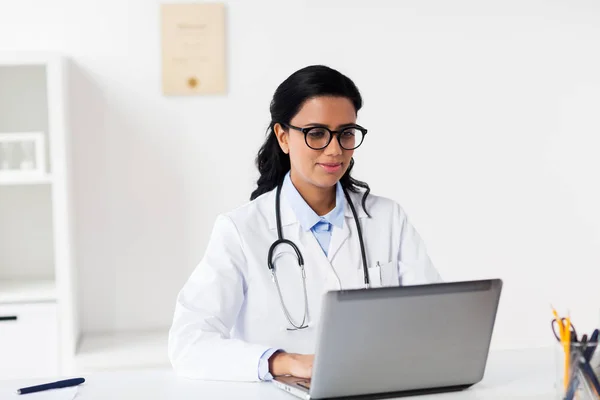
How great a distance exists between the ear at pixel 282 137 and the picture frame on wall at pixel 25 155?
1086 mm

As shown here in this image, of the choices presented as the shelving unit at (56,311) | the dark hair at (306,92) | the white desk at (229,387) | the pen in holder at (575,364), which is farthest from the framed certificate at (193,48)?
the pen in holder at (575,364)

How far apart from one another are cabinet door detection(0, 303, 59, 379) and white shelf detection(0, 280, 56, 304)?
0.02 m

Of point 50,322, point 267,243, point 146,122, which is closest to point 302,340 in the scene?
point 267,243

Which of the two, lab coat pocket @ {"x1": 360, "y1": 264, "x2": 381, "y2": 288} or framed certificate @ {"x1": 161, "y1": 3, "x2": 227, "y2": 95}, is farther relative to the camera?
framed certificate @ {"x1": 161, "y1": 3, "x2": 227, "y2": 95}

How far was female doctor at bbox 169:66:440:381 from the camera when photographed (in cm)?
206

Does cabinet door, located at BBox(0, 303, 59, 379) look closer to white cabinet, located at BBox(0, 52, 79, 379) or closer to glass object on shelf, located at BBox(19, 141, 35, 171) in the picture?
white cabinet, located at BBox(0, 52, 79, 379)

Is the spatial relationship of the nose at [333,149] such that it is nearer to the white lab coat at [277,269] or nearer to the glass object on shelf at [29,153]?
the white lab coat at [277,269]

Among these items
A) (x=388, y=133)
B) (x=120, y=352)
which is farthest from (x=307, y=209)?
(x=388, y=133)

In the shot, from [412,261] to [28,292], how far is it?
1.43 metres

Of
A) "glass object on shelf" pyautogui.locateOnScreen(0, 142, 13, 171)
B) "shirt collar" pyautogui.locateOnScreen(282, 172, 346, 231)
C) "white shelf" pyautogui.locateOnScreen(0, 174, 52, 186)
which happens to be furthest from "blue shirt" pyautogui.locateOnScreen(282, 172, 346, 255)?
"glass object on shelf" pyautogui.locateOnScreen(0, 142, 13, 171)

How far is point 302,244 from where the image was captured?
7.04 feet

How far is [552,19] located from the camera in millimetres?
3412

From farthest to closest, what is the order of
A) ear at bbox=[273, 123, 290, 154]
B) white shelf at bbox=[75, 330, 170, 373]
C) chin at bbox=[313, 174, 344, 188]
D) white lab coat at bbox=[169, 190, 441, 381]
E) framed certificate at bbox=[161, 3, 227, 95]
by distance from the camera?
framed certificate at bbox=[161, 3, 227, 95] < white shelf at bbox=[75, 330, 170, 373] < ear at bbox=[273, 123, 290, 154] < chin at bbox=[313, 174, 344, 188] < white lab coat at bbox=[169, 190, 441, 381]

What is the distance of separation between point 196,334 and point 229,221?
1.16 feet
